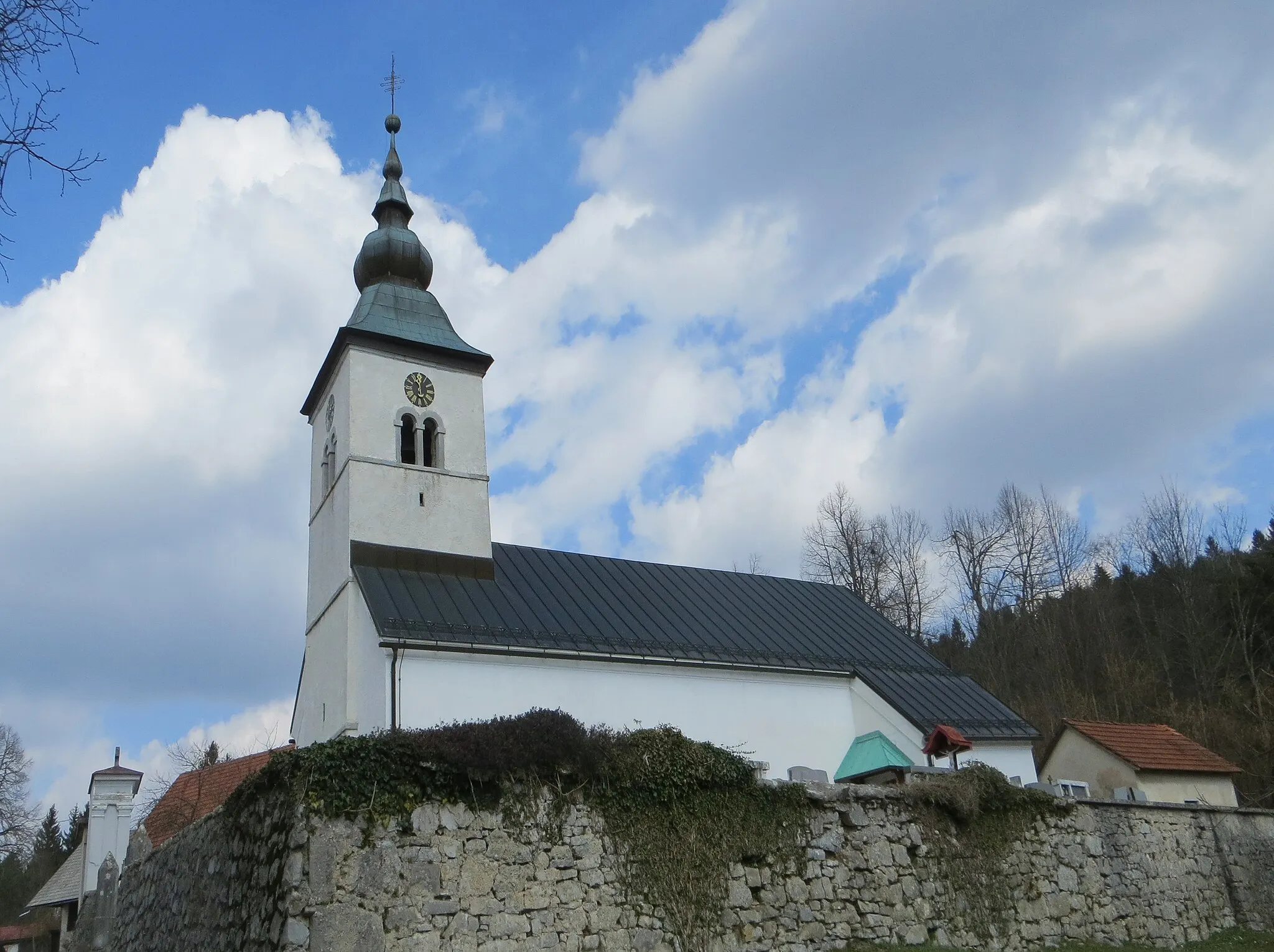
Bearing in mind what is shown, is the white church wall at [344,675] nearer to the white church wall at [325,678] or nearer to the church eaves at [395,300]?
the white church wall at [325,678]

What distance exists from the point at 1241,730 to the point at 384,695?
2355 centimetres

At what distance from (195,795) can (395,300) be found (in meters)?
13.8

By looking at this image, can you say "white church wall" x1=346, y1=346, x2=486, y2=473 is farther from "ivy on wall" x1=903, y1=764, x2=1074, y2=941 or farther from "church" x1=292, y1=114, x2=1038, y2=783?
"ivy on wall" x1=903, y1=764, x2=1074, y2=941

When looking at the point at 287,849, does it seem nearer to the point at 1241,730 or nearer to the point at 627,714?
the point at 627,714

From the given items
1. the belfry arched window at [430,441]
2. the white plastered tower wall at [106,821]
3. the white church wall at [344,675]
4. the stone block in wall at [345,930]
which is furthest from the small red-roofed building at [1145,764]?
the white plastered tower wall at [106,821]

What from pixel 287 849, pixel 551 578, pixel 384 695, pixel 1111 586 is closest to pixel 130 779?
pixel 384 695

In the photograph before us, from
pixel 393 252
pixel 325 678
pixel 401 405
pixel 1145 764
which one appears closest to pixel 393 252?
pixel 393 252

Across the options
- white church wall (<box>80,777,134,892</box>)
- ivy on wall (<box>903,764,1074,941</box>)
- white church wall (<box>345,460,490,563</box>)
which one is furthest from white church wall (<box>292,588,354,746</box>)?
ivy on wall (<box>903,764,1074,941</box>)

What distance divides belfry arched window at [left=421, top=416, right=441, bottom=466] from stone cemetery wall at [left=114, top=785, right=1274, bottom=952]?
9.80 m

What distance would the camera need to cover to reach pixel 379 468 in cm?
2069

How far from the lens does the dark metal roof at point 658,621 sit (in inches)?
736

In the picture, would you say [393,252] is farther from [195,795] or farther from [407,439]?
[195,795]

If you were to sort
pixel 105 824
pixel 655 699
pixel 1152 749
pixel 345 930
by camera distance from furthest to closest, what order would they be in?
pixel 1152 749 → pixel 105 824 → pixel 655 699 → pixel 345 930

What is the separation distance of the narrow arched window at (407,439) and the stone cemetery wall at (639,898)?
9532 millimetres
